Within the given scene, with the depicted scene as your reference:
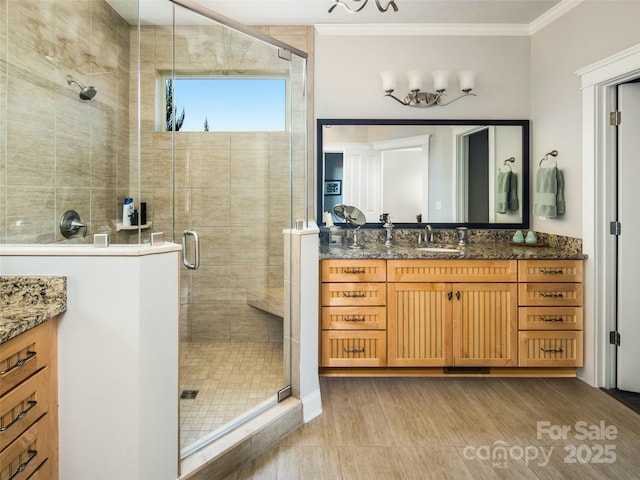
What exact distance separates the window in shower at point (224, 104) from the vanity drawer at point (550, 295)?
1.97 m

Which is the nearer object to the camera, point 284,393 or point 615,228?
point 284,393

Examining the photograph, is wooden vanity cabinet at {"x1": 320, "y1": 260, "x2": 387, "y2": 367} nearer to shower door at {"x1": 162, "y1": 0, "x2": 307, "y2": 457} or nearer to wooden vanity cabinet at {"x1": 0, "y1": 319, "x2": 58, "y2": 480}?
shower door at {"x1": 162, "y1": 0, "x2": 307, "y2": 457}

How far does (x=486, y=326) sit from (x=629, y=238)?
1.05 metres

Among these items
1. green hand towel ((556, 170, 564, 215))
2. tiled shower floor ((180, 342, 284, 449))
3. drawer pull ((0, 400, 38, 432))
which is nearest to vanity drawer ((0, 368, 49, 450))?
drawer pull ((0, 400, 38, 432))

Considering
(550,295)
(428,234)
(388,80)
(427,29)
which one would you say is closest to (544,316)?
(550,295)

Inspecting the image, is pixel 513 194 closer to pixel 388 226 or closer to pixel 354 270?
pixel 388 226

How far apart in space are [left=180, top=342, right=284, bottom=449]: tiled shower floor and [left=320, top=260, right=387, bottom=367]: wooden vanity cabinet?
0.64 m

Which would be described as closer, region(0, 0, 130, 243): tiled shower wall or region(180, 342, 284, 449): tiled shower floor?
region(180, 342, 284, 449): tiled shower floor

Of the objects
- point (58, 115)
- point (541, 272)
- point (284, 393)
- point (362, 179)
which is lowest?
point (284, 393)

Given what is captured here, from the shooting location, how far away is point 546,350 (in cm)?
301

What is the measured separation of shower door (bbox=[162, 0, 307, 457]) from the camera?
1946 mm

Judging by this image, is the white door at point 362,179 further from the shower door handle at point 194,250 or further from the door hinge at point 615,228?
the shower door handle at point 194,250

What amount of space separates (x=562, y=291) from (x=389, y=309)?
1185 millimetres

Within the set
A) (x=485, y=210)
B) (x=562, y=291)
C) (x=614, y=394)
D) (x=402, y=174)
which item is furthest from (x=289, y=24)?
(x=614, y=394)
